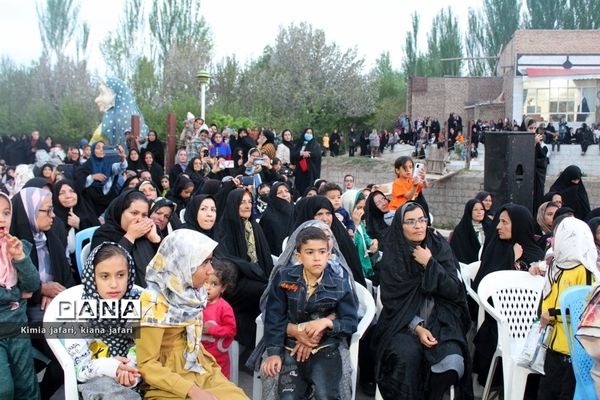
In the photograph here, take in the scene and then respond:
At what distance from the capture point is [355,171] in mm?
16625

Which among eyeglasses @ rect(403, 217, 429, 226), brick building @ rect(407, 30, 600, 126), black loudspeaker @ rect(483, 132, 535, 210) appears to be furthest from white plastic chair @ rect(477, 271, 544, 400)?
brick building @ rect(407, 30, 600, 126)

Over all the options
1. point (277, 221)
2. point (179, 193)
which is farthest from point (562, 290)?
point (179, 193)

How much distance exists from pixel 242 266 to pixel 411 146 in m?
19.0

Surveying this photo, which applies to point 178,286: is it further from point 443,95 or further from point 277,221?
point 443,95

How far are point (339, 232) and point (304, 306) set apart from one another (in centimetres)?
120

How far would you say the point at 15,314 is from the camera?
3109 millimetres

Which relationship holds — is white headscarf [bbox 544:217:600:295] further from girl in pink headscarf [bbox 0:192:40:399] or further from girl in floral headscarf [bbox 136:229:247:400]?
girl in pink headscarf [bbox 0:192:40:399]

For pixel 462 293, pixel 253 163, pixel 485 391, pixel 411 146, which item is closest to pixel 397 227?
pixel 462 293

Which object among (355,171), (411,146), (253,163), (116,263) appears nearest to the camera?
(116,263)

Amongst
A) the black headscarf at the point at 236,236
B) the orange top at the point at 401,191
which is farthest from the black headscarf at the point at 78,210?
the orange top at the point at 401,191

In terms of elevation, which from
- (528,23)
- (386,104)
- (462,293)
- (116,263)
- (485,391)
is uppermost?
(528,23)

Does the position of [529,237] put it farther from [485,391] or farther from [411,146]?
[411,146]

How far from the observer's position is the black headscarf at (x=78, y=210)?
499 cm

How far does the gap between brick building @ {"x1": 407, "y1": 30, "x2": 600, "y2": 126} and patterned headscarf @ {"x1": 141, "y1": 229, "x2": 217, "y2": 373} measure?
1053 inches
